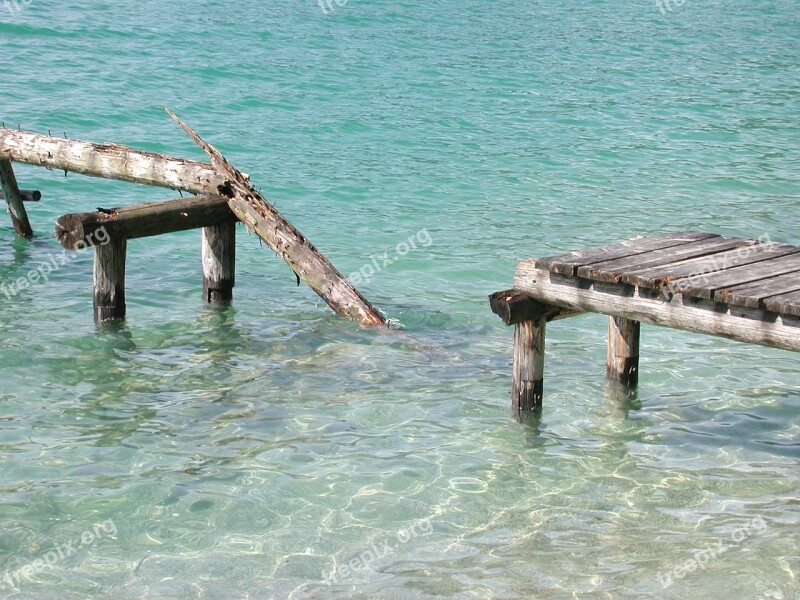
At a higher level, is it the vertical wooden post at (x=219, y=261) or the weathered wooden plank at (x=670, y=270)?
the weathered wooden plank at (x=670, y=270)

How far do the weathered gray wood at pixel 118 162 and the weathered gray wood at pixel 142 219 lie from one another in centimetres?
23

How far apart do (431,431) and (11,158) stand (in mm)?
6054

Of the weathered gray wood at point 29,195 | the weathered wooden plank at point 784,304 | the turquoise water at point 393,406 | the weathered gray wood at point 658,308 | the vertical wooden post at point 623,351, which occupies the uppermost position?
the weathered wooden plank at point 784,304

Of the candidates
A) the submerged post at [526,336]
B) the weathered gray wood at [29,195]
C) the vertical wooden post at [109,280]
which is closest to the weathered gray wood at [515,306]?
the submerged post at [526,336]

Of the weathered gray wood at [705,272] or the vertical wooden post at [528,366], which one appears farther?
the vertical wooden post at [528,366]

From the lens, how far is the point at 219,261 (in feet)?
34.2

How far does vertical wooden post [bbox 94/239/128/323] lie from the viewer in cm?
947

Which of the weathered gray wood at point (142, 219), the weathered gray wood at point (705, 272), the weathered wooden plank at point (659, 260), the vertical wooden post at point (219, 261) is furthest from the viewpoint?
the vertical wooden post at point (219, 261)

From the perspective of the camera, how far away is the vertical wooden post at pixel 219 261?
1016cm

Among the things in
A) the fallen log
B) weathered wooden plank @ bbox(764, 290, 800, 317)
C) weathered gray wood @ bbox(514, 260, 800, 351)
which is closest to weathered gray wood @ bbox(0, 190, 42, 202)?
the fallen log

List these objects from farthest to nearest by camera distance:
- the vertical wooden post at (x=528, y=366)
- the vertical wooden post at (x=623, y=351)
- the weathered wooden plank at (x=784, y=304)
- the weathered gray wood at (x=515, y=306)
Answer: the vertical wooden post at (x=623, y=351)
the vertical wooden post at (x=528, y=366)
the weathered gray wood at (x=515, y=306)
the weathered wooden plank at (x=784, y=304)

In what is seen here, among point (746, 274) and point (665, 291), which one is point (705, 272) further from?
point (665, 291)

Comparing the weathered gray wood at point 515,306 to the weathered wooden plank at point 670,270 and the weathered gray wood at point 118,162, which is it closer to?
the weathered wooden plank at point 670,270

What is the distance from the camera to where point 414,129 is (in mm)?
21766
